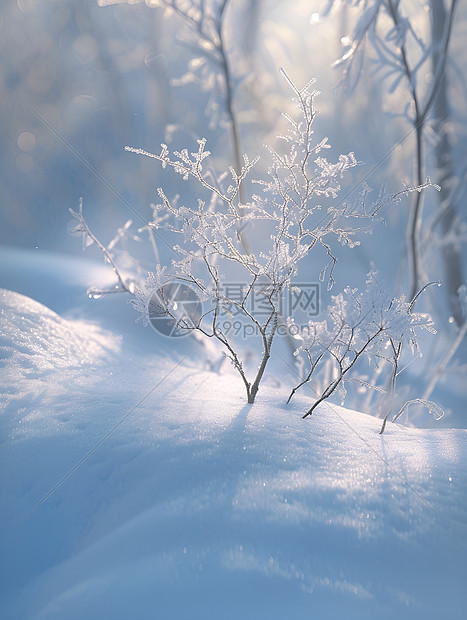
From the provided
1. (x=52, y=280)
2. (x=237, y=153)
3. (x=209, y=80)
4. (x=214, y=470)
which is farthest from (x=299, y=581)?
(x=209, y=80)

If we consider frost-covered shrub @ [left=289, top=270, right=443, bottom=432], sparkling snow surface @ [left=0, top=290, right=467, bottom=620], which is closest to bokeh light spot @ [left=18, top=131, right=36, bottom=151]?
sparkling snow surface @ [left=0, top=290, right=467, bottom=620]

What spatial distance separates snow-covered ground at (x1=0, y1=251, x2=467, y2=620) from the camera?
1.96 ft

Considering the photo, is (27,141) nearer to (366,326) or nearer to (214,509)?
(366,326)

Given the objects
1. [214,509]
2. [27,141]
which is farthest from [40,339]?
[27,141]

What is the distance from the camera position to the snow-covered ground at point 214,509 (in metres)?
0.60

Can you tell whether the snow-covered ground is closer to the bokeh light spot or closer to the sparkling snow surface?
the sparkling snow surface

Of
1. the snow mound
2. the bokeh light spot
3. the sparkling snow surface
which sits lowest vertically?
the sparkling snow surface

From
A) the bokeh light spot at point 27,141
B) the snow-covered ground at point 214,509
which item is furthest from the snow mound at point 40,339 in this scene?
the bokeh light spot at point 27,141

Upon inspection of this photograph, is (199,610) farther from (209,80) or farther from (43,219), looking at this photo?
Answer: (43,219)

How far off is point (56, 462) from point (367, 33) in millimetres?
2668

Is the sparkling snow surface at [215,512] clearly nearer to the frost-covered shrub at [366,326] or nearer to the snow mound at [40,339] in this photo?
the snow mound at [40,339]

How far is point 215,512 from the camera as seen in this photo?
0.72 metres

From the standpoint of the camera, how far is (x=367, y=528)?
0.70m

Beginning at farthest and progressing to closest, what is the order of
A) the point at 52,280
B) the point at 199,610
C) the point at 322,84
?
the point at 322,84 → the point at 52,280 → the point at 199,610
